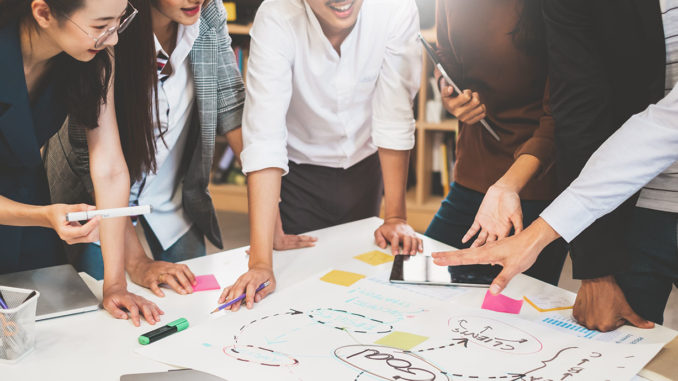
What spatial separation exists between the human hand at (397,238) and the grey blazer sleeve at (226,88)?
18.5 inches

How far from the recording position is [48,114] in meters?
1.22

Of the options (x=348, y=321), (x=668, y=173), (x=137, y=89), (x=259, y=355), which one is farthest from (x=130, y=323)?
(x=668, y=173)

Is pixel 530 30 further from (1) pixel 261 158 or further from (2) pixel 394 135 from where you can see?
(1) pixel 261 158

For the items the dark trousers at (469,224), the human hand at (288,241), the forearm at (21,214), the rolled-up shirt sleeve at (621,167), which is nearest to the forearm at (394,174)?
the dark trousers at (469,224)

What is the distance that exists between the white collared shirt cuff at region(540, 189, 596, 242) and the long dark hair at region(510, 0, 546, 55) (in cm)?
50

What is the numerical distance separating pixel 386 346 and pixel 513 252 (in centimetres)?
27

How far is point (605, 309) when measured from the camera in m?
1.02

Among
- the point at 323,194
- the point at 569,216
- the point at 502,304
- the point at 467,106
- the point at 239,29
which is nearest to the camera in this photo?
the point at 569,216

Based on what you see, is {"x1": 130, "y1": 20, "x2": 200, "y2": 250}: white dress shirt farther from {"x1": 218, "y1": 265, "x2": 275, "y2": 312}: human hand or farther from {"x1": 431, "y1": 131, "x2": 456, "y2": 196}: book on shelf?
{"x1": 431, "y1": 131, "x2": 456, "y2": 196}: book on shelf

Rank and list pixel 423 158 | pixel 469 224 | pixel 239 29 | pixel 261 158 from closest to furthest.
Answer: pixel 261 158, pixel 469 224, pixel 423 158, pixel 239 29

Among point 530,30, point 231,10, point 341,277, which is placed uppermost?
point 231,10

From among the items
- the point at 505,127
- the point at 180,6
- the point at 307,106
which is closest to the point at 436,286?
the point at 505,127

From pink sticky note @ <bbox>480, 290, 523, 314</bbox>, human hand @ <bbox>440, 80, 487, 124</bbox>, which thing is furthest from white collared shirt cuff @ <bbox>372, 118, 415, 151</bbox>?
pink sticky note @ <bbox>480, 290, 523, 314</bbox>

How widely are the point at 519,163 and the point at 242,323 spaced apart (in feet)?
2.15
